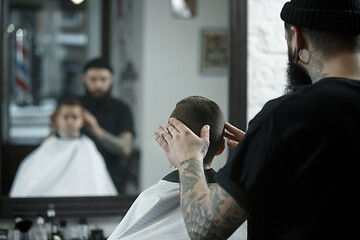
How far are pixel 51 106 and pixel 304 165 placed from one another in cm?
181

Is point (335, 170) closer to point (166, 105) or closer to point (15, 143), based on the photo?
point (166, 105)

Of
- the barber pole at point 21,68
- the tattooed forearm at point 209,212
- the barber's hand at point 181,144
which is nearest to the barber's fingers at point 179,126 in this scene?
the barber's hand at point 181,144

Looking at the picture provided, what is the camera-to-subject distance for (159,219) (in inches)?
58.2

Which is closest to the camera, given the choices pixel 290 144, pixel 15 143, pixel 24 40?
pixel 290 144

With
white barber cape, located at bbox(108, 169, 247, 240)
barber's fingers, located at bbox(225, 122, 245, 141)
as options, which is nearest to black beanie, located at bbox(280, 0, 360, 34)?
barber's fingers, located at bbox(225, 122, 245, 141)

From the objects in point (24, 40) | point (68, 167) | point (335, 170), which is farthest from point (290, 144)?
point (24, 40)

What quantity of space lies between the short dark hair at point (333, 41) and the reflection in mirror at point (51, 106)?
5.10ft

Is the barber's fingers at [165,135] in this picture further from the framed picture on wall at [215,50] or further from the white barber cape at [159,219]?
the framed picture on wall at [215,50]

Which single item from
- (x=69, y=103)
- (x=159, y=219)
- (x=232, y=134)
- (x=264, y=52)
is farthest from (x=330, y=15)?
(x=69, y=103)

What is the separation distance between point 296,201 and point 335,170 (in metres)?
0.10

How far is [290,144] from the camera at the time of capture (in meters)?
0.97

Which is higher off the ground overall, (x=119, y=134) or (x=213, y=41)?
(x=213, y=41)

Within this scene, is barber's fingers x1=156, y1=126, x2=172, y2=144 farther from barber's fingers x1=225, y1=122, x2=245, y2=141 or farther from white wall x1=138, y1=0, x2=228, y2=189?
white wall x1=138, y1=0, x2=228, y2=189

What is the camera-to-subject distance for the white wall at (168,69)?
94.9 inches
